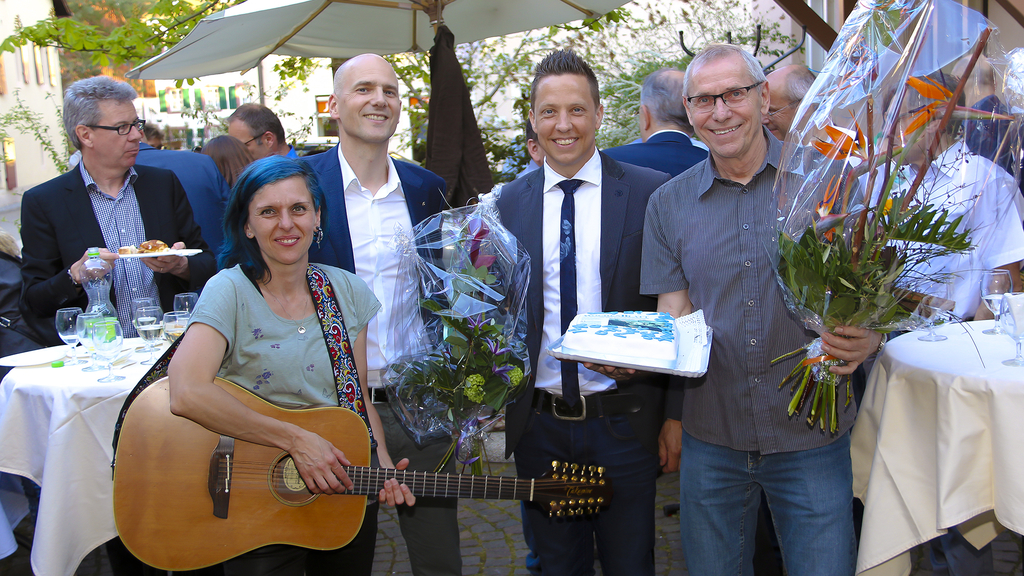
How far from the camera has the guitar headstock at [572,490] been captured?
2.55 m

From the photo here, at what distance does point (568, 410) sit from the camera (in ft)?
8.89

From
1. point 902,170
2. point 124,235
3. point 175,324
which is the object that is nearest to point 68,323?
point 175,324

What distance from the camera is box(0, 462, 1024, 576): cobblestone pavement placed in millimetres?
3768

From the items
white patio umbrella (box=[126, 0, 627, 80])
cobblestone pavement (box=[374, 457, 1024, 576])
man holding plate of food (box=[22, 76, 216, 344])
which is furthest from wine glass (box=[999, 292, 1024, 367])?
white patio umbrella (box=[126, 0, 627, 80])

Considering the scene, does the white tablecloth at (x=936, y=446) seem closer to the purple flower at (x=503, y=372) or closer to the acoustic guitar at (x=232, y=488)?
the acoustic guitar at (x=232, y=488)

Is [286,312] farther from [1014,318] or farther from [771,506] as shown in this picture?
[1014,318]

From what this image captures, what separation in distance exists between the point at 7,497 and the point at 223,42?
3.31 m

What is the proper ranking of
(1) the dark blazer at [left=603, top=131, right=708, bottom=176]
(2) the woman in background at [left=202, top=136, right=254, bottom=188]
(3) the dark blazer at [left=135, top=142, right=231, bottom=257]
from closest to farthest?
1. (1) the dark blazer at [left=603, top=131, right=708, bottom=176]
2. (3) the dark blazer at [left=135, top=142, right=231, bottom=257]
3. (2) the woman in background at [left=202, top=136, right=254, bottom=188]

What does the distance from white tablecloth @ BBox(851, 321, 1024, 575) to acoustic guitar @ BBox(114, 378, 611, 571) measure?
1065 mm

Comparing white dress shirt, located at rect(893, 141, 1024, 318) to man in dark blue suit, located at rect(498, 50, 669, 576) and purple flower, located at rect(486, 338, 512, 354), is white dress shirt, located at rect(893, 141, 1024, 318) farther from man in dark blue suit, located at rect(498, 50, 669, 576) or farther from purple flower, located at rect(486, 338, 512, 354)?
purple flower, located at rect(486, 338, 512, 354)

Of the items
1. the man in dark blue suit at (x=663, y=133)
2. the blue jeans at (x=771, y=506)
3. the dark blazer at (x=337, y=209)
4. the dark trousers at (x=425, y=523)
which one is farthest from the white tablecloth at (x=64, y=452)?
the man in dark blue suit at (x=663, y=133)

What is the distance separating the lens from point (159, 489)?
2469 millimetres

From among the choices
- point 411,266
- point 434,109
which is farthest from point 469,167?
point 411,266

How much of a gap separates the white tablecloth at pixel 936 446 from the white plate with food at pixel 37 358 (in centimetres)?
359
